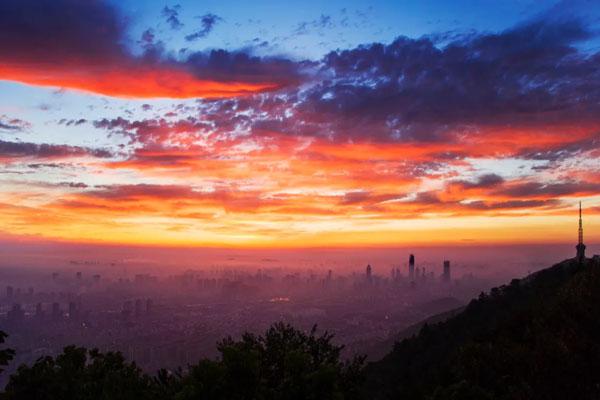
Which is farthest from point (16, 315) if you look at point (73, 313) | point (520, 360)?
point (520, 360)

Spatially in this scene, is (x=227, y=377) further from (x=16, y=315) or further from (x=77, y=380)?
(x=16, y=315)

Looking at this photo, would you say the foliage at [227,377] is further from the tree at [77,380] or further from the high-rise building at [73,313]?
the high-rise building at [73,313]

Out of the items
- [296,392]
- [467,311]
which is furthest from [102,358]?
[467,311]

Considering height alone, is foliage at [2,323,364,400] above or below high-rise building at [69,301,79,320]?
above

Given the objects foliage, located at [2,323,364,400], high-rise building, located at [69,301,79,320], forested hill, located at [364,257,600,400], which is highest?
foliage, located at [2,323,364,400]

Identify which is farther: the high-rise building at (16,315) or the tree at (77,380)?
the high-rise building at (16,315)

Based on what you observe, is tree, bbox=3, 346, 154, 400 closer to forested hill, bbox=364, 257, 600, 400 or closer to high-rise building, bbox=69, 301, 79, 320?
forested hill, bbox=364, 257, 600, 400

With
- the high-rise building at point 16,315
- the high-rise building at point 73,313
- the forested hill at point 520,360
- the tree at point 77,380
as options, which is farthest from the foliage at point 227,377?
the high-rise building at point 73,313

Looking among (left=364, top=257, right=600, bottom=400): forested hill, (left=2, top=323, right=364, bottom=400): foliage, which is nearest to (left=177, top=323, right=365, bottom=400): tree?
(left=2, top=323, right=364, bottom=400): foliage
